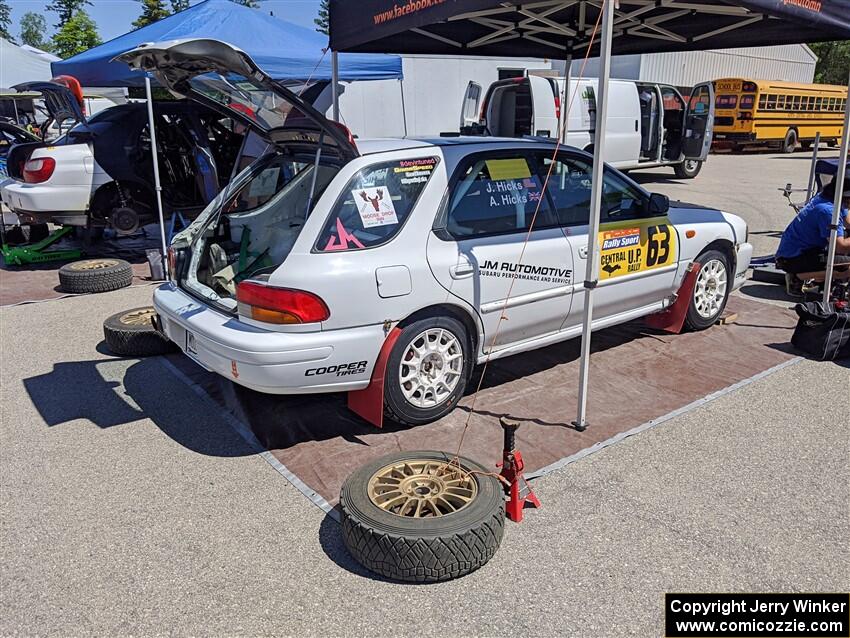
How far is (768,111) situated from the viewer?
25609mm

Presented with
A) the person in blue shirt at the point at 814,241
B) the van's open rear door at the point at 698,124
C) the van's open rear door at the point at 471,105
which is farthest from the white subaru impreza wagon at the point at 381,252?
the van's open rear door at the point at 698,124

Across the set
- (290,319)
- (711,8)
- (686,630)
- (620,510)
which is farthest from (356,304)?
(711,8)

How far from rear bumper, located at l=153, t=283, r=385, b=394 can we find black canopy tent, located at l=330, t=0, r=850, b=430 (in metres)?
1.36

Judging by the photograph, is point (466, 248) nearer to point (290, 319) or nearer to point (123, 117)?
point (290, 319)

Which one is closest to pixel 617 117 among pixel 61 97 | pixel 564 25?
pixel 564 25

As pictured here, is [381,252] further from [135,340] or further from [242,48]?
[242,48]

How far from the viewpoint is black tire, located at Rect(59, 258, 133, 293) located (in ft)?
24.3

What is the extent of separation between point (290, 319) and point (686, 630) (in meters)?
2.34

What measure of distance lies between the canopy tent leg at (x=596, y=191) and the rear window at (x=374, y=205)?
0.99m

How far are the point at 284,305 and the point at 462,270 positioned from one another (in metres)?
1.12

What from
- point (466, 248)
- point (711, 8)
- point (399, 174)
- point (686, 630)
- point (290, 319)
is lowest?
point (686, 630)

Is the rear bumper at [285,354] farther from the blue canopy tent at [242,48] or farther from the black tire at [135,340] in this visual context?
the blue canopy tent at [242,48]

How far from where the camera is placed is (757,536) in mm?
3129

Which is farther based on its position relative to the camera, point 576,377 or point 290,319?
point 576,377
